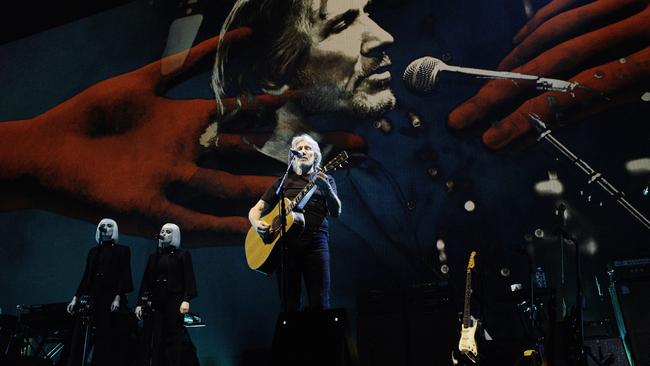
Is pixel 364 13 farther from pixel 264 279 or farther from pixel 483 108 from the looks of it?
pixel 264 279

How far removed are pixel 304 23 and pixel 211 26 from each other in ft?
4.42

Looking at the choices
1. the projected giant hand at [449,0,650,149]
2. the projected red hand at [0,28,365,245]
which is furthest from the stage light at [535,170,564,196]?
the projected red hand at [0,28,365,245]

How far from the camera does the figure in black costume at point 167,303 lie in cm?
509

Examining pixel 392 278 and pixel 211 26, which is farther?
pixel 211 26

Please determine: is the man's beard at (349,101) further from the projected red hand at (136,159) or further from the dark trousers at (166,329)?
the dark trousers at (166,329)

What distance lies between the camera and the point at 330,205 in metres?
3.83

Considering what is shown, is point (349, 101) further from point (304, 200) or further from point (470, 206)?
point (304, 200)

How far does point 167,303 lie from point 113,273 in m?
0.76

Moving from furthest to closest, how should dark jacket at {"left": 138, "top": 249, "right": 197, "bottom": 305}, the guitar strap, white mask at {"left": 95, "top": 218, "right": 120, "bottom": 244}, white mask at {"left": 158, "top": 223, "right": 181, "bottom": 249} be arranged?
1. white mask at {"left": 95, "top": 218, "right": 120, "bottom": 244}
2. white mask at {"left": 158, "top": 223, "right": 181, "bottom": 249}
3. dark jacket at {"left": 138, "top": 249, "right": 197, "bottom": 305}
4. the guitar strap

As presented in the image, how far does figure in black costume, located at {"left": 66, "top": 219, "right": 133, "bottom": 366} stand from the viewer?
537 centimetres

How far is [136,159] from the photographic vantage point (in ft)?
23.5

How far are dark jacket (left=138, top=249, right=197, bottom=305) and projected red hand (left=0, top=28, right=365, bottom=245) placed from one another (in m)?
1.21

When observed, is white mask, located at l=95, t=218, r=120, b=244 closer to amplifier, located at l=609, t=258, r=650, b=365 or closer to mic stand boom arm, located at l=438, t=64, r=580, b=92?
mic stand boom arm, located at l=438, t=64, r=580, b=92

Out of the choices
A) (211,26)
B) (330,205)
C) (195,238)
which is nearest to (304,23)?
(211,26)
